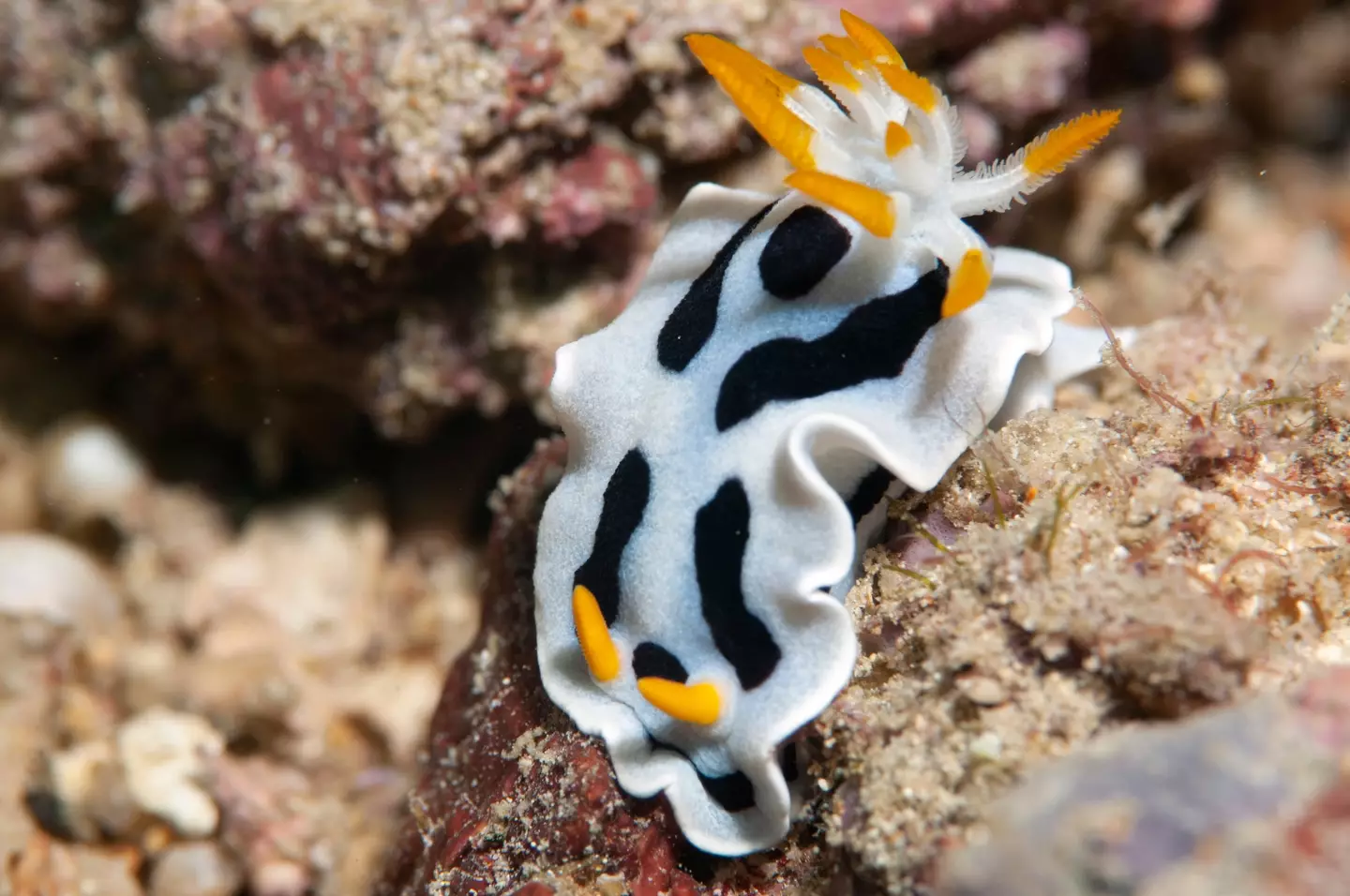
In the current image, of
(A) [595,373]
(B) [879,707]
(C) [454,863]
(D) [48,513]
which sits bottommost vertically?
(D) [48,513]

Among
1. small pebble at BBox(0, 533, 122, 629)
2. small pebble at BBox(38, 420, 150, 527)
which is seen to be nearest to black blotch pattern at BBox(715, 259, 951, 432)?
small pebble at BBox(0, 533, 122, 629)

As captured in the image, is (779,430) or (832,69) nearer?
(779,430)

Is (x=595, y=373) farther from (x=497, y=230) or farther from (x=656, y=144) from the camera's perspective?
(x=656, y=144)

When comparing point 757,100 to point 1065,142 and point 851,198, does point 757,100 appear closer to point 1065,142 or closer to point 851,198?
point 851,198

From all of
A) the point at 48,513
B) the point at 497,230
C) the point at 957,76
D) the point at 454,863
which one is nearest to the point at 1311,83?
the point at 957,76

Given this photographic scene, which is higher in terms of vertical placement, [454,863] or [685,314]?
[685,314]

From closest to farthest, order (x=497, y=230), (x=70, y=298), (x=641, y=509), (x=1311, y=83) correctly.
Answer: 1. (x=641, y=509)
2. (x=497, y=230)
3. (x=70, y=298)
4. (x=1311, y=83)

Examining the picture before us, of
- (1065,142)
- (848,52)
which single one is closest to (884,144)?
(848,52)
